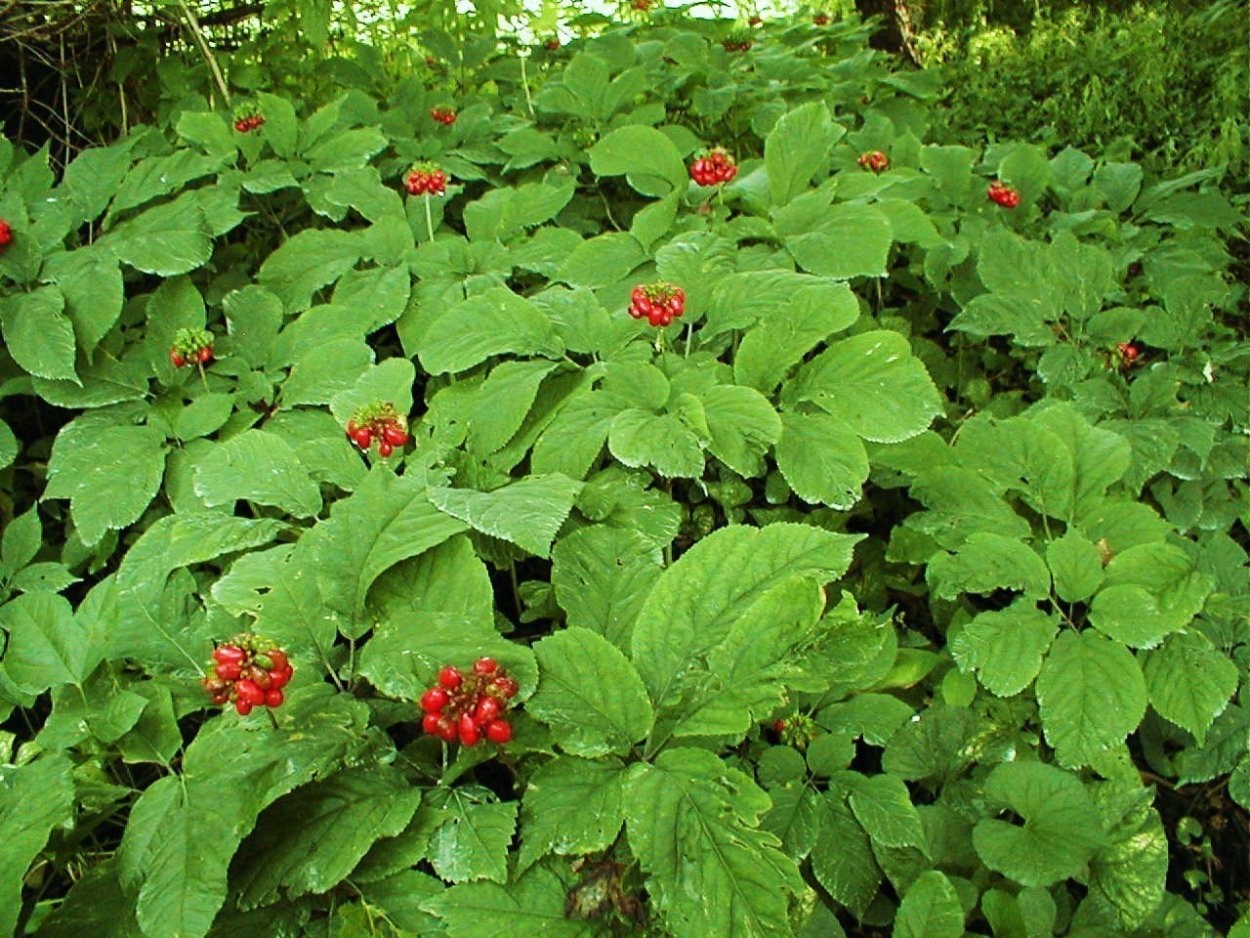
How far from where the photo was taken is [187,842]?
1193 millimetres

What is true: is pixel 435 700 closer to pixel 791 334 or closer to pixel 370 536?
pixel 370 536

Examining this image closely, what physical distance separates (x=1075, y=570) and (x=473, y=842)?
3.78 feet

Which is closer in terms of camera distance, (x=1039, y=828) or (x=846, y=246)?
(x=1039, y=828)

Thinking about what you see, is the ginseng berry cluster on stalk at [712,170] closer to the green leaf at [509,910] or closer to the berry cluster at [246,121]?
the berry cluster at [246,121]

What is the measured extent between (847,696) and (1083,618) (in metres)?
0.47

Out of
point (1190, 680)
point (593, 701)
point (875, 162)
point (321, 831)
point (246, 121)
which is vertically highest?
point (246, 121)

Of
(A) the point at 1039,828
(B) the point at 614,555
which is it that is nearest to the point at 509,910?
(B) the point at 614,555

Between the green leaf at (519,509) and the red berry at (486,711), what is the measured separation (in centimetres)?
27

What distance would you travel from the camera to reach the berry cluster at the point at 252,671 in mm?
1235

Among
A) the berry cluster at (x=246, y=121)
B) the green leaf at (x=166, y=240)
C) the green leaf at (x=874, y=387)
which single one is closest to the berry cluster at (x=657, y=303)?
the green leaf at (x=874, y=387)

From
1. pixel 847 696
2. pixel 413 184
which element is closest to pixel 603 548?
pixel 847 696

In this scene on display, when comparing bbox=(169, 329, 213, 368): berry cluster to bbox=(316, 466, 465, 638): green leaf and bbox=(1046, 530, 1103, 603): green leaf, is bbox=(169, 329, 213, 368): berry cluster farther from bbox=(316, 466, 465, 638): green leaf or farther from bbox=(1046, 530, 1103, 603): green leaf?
bbox=(1046, 530, 1103, 603): green leaf

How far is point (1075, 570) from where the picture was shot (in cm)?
166

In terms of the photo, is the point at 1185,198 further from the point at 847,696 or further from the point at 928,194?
the point at 847,696
